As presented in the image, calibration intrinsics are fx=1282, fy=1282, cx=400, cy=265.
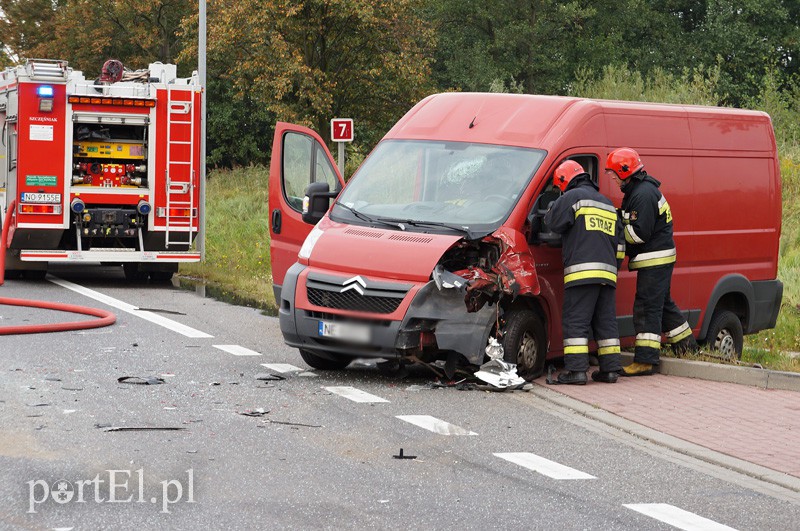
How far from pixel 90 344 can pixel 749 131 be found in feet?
20.7

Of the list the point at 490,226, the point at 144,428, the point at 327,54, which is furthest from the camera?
the point at 327,54

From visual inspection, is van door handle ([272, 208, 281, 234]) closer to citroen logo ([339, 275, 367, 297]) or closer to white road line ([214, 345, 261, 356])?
white road line ([214, 345, 261, 356])

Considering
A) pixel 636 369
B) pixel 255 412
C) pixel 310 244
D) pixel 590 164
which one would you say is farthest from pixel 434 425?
pixel 590 164

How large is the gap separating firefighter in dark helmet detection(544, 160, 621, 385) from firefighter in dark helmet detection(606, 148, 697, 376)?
0.36 metres

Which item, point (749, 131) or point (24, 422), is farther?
point (749, 131)

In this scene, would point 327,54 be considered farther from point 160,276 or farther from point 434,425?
point 434,425

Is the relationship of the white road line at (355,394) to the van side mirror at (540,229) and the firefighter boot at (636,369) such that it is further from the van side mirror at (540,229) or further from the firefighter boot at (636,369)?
the firefighter boot at (636,369)

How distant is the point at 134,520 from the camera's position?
556 centimetres

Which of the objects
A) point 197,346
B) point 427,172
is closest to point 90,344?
point 197,346

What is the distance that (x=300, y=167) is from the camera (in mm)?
12344

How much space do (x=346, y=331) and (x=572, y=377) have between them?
1796mm

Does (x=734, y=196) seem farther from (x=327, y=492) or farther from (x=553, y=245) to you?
(x=327, y=492)

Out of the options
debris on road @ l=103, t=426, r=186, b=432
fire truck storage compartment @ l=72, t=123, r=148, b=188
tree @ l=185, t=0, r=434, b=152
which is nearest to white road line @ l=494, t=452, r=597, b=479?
debris on road @ l=103, t=426, r=186, b=432

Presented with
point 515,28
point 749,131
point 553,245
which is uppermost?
point 515,28
